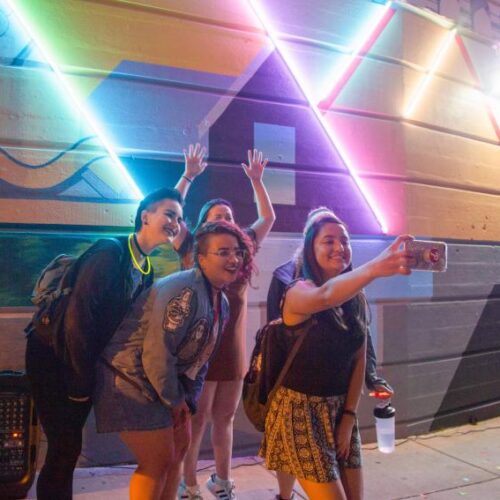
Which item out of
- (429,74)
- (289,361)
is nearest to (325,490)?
(289,361)

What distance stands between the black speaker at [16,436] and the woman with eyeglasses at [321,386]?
5.11ft

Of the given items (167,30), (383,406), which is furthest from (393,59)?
(383,406)

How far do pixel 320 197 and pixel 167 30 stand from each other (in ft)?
6.18

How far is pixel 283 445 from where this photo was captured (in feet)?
7.52

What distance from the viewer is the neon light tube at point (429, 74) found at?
195 inches

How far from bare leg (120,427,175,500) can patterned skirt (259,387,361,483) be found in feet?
1.55

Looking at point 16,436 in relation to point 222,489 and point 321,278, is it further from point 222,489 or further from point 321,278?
point 321,278

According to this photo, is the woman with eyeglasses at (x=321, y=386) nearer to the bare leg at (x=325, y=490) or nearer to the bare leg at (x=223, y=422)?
the bare leg at (x=325, y=490)

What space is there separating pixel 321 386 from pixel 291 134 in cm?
273

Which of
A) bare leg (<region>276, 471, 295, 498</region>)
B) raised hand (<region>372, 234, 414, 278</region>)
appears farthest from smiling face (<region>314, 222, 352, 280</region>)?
bare leg (<region>276, 471, 295, 498</region>)

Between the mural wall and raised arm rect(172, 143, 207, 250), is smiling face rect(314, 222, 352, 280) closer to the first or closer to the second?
raised arm rect(172, 143, 207, 250)

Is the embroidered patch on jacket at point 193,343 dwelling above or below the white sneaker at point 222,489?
above

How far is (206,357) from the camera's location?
7.88 feet

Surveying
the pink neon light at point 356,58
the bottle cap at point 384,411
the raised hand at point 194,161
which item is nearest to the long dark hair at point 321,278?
the bottle cap at point 384,411
